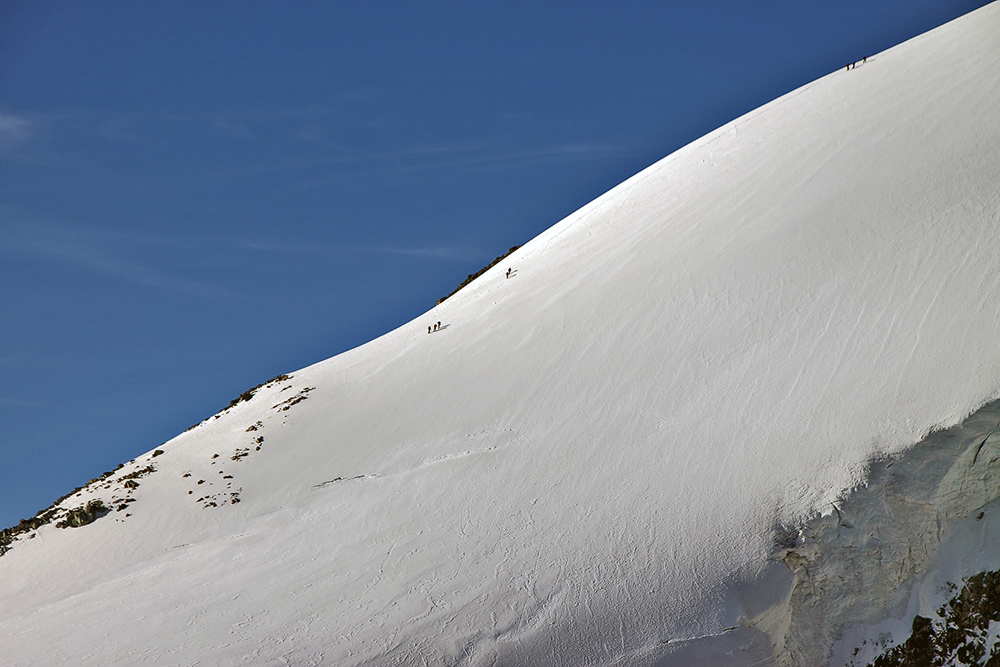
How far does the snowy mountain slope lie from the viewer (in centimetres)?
1269

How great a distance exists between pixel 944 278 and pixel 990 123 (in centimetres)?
455

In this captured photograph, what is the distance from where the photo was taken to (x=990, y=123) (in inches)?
673

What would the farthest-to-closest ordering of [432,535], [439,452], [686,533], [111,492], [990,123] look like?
[111,492] < [990,123] < [439,452] < [432,535] < [686,533]

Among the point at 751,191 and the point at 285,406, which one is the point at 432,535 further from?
the point at 751,191

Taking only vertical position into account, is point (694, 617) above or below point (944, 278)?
below

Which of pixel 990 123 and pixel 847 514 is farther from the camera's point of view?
pixel 990 123

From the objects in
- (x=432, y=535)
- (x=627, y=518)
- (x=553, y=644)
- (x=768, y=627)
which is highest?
(x=432, y=535)

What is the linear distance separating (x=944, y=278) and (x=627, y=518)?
6.37 m

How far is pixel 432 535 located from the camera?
14078mm

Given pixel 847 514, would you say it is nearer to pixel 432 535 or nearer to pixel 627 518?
pixel 627 518

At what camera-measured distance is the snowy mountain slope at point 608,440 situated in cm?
1269

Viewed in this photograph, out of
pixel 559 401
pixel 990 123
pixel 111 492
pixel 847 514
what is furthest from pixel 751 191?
pixel 111 492

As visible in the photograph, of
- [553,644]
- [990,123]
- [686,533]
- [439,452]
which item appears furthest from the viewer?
[990,123]

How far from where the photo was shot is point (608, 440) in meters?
14.8
